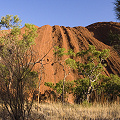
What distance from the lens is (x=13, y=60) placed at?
2824 millimetres

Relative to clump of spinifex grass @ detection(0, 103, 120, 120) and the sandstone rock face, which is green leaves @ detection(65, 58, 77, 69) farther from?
the sandstone rock face

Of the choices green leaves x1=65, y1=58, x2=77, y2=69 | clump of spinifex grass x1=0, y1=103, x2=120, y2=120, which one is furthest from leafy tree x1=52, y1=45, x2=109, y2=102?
clump of spinifex grass x1=0, y1=103, x2=120, y2=120

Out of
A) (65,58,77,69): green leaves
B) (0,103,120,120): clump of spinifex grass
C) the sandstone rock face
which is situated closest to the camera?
(0,103,120,120): clump of spinifex grass

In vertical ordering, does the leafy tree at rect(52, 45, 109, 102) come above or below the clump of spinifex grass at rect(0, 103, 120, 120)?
above

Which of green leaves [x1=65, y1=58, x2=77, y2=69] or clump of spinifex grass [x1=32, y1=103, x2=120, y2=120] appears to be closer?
clump of spinifex grass [x1=32, y1=103, x2=120, y2=120]

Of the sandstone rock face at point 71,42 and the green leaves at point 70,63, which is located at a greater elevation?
the sandstone rock face at point 71,42

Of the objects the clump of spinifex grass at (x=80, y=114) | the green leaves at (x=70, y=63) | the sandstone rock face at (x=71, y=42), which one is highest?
Result: the sandstone rock face at (x=71, y=42)

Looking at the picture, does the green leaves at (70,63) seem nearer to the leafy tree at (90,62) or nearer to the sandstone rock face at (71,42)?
the leafy tree at (90,62)

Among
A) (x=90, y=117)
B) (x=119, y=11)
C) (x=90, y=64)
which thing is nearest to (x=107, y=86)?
(x=90, y=64)

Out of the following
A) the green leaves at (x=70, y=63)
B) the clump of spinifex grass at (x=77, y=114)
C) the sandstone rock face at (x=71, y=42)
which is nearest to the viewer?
the clump of spinifex grass at (x=77, y=114)

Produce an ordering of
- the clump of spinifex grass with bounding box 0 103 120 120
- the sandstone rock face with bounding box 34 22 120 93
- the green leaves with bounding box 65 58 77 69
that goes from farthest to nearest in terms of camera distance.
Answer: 1. the sandstone rock face with bounding box 34 22 120 93
2. the green leaves with bounding box 65 58 77 69
3. the clump of spinifex grass with bounding box 0 103 120 120

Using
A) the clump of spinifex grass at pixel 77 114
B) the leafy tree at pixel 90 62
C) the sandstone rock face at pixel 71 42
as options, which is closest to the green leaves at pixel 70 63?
the leafy tree at pixel 90 62

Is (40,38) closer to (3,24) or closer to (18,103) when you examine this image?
(3,24)

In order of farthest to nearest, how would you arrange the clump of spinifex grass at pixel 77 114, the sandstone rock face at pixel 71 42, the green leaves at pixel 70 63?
the sandstone rock face at pixel 71 42 < the green leaves at pixel 70 63 < the clump of spinifex grass at pixel 77 114
